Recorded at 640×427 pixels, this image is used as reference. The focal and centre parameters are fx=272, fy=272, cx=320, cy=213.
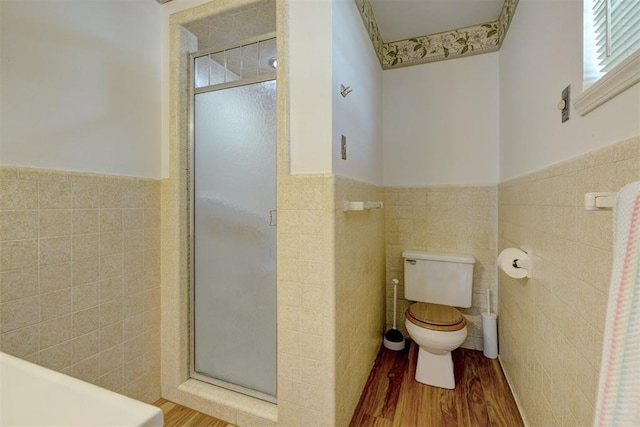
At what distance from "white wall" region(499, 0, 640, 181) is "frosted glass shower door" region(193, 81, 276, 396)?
1.25 metres

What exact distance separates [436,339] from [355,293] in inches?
24.2

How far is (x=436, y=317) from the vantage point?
180 centimetres

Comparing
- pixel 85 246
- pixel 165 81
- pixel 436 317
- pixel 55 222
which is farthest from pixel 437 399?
pixel 165 81

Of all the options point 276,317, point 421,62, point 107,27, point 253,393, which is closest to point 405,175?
point 421,62

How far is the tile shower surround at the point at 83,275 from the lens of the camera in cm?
109

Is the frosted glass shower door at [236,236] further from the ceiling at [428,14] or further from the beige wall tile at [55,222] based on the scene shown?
the ceiling at [428,14]

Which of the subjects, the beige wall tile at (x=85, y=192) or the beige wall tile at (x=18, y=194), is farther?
the beige wall tile at (x=85, y=192)

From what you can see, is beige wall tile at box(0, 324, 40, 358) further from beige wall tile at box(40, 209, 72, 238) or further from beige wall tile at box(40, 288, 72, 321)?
beige wall tile at box(40, 209, 72, 238)

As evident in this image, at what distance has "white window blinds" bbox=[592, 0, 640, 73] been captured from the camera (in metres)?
0.76

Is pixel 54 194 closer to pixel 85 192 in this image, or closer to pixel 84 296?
pixel 85 192

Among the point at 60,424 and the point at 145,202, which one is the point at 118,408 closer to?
the point at 60,424

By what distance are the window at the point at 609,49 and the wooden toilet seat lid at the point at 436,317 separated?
4.30ft

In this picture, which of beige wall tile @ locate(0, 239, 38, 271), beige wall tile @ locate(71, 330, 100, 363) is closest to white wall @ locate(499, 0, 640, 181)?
beige wall tile @ locate(0, 239, 38, 271)

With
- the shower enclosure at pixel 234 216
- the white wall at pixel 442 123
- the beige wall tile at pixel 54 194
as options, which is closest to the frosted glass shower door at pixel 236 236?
the shower enclosure at pixel 234 216
